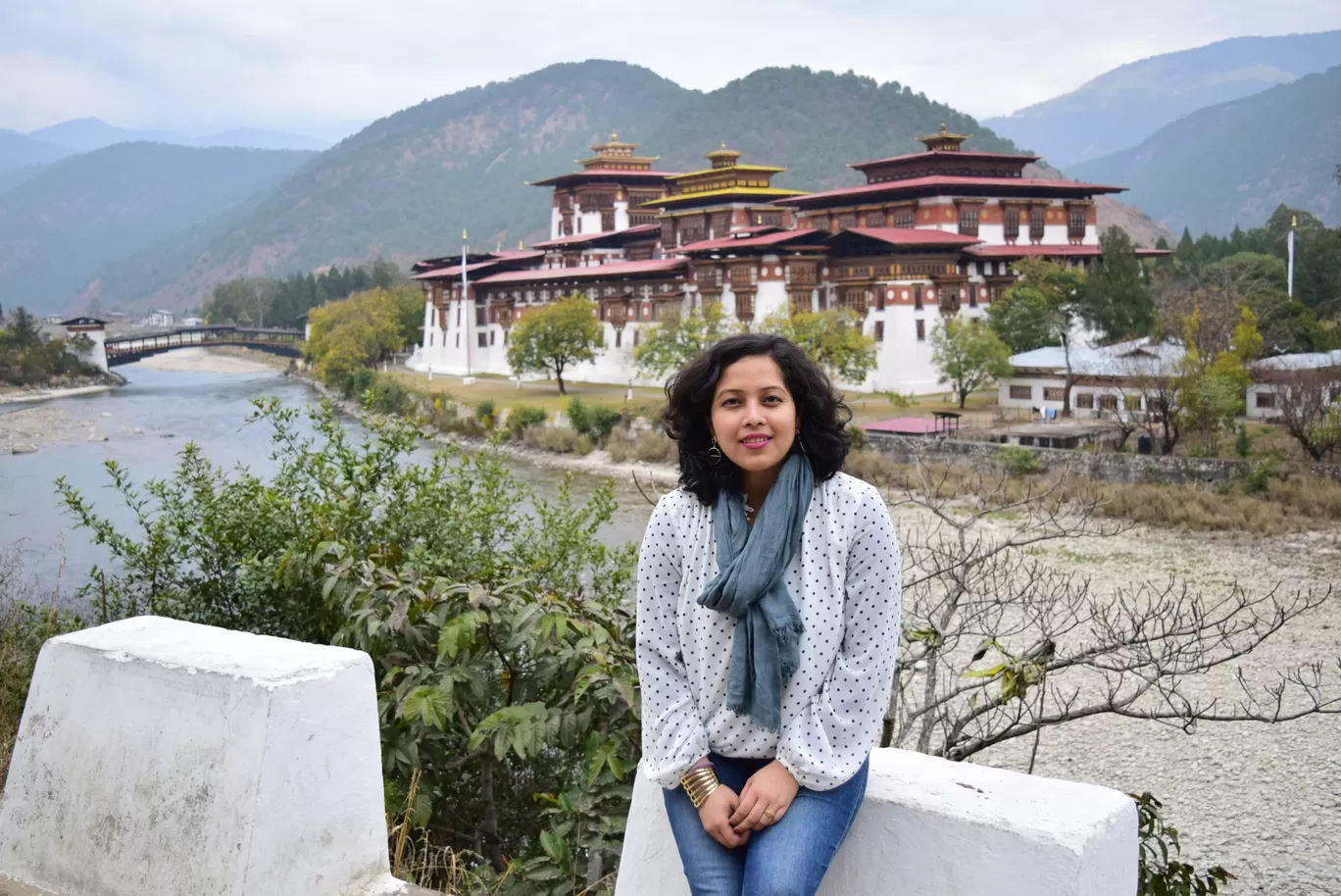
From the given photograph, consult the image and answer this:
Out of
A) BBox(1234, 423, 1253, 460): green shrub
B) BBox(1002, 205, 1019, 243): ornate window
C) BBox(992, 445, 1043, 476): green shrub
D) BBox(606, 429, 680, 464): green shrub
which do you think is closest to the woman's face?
BBox(992, 445, 1043, 476): green shrub

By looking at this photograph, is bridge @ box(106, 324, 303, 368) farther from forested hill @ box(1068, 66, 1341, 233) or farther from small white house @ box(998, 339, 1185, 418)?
forested hill @ box(1068, 66, 1341, 233)

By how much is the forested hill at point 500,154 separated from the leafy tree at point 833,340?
215 ft

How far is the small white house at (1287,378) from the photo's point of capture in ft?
74.3

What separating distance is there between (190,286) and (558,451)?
125 m

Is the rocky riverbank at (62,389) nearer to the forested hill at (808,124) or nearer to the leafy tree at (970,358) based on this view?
the leafy tree at (970,358)

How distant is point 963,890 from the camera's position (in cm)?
218

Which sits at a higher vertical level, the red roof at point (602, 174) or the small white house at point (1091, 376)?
the red roof at point (602, 174)

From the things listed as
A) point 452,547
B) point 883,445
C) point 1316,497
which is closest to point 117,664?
point 452,547

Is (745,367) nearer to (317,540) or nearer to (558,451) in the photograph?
(317,540)

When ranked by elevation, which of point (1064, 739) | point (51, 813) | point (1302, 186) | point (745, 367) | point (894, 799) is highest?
point (1302, 186)

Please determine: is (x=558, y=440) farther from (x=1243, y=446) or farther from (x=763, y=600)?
(x=763, y=600)

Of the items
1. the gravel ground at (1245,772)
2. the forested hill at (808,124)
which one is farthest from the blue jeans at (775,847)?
the forested hill at (808,124)

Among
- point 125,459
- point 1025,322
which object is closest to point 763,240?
point 1025,322

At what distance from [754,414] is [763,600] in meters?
0.36
